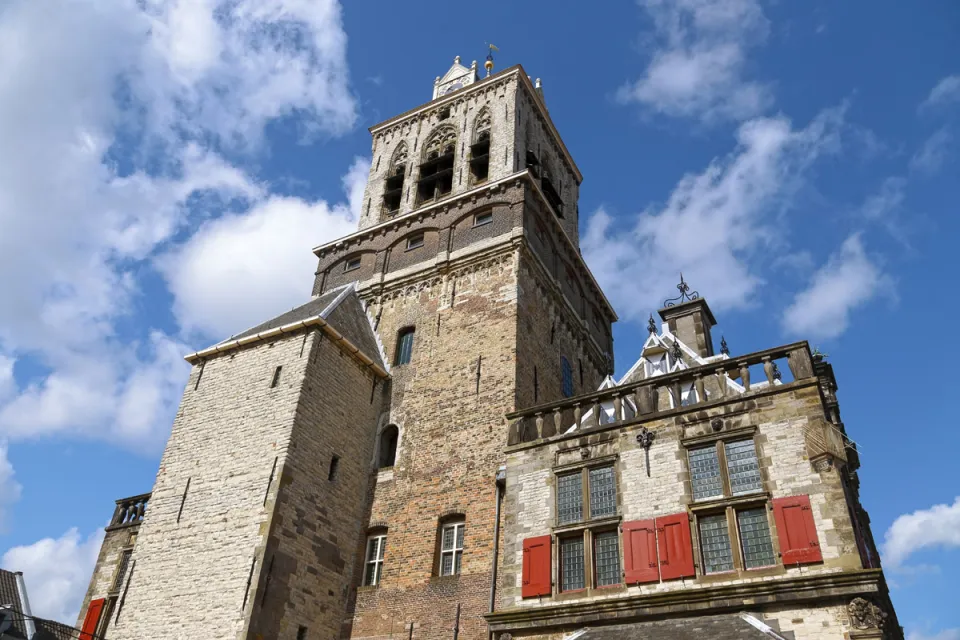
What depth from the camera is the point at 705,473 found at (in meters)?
13.6

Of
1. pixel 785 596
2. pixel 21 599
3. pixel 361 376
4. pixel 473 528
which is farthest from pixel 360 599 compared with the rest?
pixel 21 599

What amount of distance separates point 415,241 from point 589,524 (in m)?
13.8

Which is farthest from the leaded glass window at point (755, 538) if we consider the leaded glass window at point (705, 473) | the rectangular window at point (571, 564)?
the rectangular window at point (571, 564)

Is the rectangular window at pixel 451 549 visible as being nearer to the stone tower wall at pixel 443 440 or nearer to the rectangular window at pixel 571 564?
the stone tower wall at pixel 443 440

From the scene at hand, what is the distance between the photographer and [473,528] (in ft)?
56.0

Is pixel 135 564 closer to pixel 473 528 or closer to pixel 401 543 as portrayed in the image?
pixel 401 543

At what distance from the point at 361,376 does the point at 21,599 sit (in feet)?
41.9

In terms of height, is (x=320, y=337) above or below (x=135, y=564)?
above

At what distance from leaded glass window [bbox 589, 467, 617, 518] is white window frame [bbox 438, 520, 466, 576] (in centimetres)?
407

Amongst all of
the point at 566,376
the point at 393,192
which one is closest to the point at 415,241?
the point at 393,192

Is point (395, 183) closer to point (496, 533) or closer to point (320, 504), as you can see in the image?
point (320, 504)

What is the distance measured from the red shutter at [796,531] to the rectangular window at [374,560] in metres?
9.74

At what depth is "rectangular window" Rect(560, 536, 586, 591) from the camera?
13812 millimetres

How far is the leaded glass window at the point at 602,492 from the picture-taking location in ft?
46.6
